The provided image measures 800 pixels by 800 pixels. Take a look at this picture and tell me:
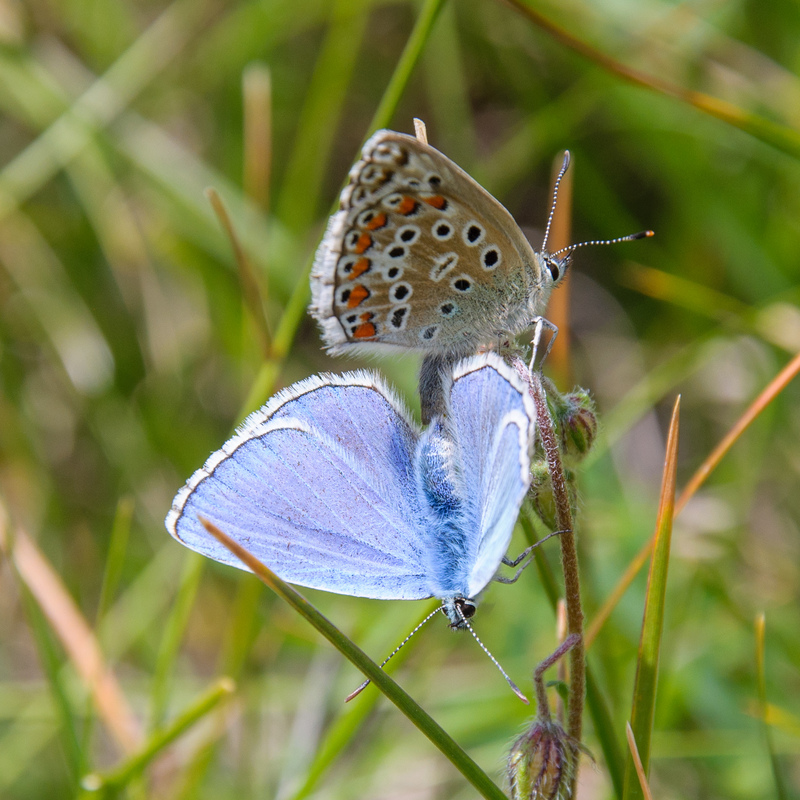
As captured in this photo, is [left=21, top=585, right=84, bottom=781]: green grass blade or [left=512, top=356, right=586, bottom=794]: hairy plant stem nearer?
[left=512, top=356, right=586, bottom=794]: hairy plant stem

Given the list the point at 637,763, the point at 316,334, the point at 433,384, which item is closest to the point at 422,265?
the point at 433,384

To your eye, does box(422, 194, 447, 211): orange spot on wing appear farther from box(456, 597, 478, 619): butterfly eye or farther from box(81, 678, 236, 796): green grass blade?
box(81, 678, 236, 796): green grass blade

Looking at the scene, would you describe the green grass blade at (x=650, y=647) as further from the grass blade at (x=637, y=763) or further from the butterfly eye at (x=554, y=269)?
the butterfly eye at (x=554, y=269)

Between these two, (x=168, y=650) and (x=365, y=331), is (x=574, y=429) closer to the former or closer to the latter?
(x=365, y=331)

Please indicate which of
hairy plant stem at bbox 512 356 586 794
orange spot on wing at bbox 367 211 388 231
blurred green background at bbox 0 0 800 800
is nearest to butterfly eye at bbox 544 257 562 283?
orange spot on wing at bbox 367 211 388 231

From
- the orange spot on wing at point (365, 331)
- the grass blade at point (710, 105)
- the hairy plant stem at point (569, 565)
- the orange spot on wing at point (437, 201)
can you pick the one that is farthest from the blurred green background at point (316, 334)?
the hairy plant stem at point (569, 565)

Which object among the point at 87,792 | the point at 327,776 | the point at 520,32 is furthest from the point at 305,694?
the point at 520,32
